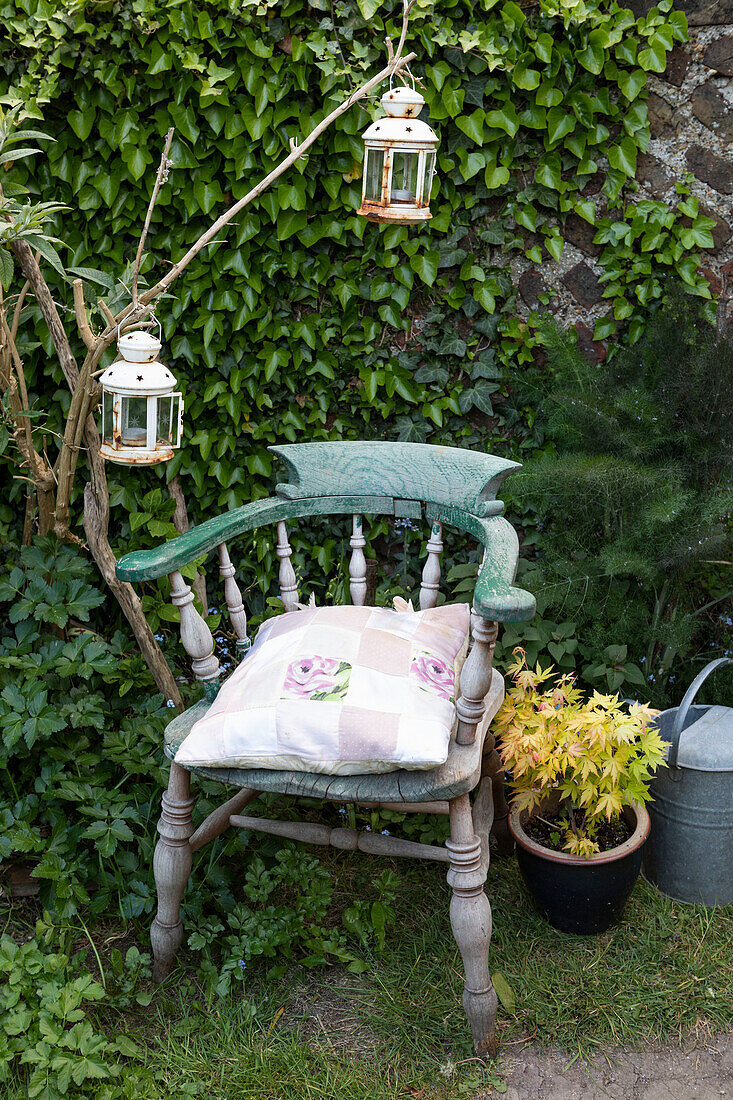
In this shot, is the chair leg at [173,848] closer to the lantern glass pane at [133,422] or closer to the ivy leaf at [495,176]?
the lantern glass pane at [133,422]

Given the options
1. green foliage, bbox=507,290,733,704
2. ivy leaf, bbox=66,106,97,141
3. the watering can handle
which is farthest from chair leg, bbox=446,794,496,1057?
ivy leaf, bbox=66,106,97,141

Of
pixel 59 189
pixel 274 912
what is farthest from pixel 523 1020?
pixel 59 189

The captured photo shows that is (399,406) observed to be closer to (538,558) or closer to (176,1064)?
(538,558)

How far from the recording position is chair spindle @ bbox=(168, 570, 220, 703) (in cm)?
178

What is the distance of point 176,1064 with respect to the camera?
180cm

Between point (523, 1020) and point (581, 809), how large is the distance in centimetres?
51

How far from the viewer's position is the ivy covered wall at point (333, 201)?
2.43 meters

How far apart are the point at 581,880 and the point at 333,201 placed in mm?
1918

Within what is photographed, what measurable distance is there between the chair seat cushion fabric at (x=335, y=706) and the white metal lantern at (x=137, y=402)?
19.0 inches

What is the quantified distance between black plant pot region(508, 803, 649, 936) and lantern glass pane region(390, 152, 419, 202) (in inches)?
57.7

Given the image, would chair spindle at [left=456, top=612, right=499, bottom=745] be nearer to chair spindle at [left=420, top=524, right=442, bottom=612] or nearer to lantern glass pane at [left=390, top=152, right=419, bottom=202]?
chair spindle at [left=420, top=524, right=442, bottom=612]

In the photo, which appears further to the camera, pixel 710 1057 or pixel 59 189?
pixel 59 189

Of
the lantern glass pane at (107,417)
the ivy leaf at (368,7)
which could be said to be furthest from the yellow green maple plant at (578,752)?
the ivy leaf at (368,7)

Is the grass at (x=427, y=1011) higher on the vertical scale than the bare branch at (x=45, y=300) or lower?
lower
